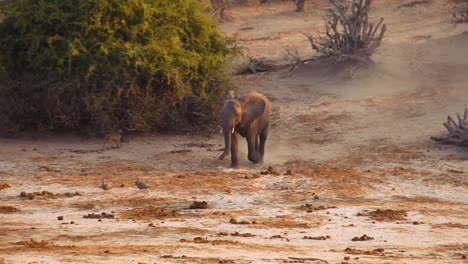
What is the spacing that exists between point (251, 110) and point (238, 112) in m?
0.29

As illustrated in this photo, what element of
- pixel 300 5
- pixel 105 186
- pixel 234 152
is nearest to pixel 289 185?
pixel 234 152

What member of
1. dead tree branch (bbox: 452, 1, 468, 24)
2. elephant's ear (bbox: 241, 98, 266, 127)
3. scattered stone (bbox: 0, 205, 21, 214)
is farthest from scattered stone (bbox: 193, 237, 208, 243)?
dead tree branch (bbox: 452, 1, 468, 24)

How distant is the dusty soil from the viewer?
8.98 meters

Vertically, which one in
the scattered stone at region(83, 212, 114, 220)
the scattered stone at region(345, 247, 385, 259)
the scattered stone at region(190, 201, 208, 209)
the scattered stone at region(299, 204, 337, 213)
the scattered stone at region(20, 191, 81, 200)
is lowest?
the scattered stone at region(299, 204, 337, 213)

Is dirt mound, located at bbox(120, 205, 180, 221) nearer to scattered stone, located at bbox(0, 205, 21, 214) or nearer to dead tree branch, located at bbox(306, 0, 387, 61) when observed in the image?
scattered stone, located at bbox(0, 205, 21, 214)

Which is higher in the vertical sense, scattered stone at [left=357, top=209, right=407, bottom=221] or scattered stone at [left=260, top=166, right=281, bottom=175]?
scattered stone at [left=357, top=209, right=407, bottom=221]

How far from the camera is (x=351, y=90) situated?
17.8 metres

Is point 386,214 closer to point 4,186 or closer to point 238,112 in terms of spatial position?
point 238,112

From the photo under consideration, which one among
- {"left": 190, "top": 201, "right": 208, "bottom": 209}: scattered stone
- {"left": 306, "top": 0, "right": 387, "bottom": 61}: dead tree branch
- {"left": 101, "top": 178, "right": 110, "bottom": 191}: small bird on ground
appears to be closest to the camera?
{"left": 190, "top": 201, "right": 208, "bottom": 209}: scattered stone

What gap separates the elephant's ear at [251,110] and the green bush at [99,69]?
2.21 meters

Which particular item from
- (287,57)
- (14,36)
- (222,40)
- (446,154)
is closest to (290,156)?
(446,154)

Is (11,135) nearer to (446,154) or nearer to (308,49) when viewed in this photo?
(446,154)

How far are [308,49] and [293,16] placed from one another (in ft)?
15.9

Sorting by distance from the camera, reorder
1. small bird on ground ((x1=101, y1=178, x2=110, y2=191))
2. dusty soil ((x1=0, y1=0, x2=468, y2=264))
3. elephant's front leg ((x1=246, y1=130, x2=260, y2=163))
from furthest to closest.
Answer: elephant's front leg ((x1=246, y1=130, x2=260, y2=163)) → small bird on ground ((x1=101, y1=178, x2=110, y2=191)) → dusty soil ((x1=0, y1=0, x2=468, y2=264))
